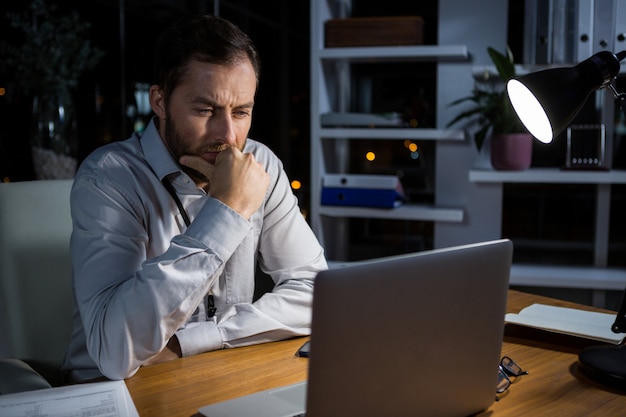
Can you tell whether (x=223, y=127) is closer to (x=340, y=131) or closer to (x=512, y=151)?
(x=340, y=131)

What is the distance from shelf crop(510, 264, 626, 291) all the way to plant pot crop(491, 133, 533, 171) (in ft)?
1.41

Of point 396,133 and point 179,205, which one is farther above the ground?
point 396,133

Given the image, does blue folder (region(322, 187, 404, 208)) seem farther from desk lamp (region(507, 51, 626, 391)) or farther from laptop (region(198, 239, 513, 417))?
laptop (region(198, 239, 513, 417))

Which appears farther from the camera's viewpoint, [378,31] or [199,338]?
[378,31]

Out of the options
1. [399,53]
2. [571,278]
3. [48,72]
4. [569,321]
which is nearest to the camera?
[569,321]

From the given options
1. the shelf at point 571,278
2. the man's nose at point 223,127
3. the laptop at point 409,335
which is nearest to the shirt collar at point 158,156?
the man's nose at point 223,127

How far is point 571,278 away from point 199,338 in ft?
6.03

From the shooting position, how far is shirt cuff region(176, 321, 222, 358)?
121cm

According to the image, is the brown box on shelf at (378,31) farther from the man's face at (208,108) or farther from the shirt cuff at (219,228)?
the shirt cuff at (219,228)

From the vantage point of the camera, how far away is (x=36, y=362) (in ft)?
4.52

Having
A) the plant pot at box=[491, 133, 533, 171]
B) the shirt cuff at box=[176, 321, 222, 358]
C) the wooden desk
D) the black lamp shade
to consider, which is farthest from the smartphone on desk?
the plant pot at box=[491, 133, 533, 171]

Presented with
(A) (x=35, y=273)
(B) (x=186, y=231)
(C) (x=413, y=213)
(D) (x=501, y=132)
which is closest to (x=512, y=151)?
(D) (x=501, y=132)

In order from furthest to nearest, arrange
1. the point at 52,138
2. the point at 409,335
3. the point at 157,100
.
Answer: the point at 52,138, the point at 157,100, the point at 409,335

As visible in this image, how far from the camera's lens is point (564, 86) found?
3.62 ft
